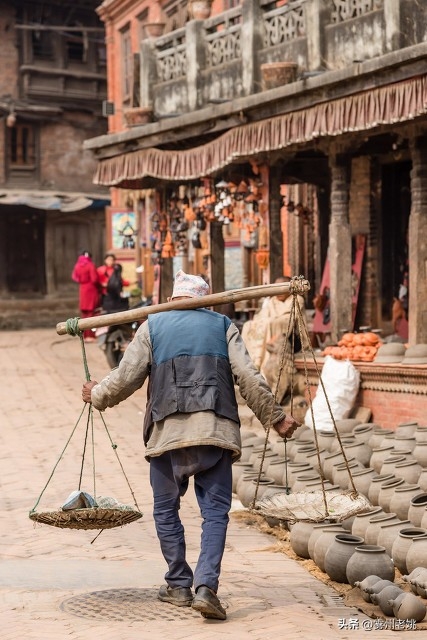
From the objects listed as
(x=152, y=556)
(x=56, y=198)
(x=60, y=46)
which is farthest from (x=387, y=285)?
(x=60, y=46)

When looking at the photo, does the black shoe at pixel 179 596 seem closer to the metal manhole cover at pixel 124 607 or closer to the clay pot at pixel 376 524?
the metal manhole cover at pixel 124 607

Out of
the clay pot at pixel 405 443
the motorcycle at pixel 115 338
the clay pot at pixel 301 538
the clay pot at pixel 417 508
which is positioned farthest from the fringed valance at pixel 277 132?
the clay pot at pixel 301 538

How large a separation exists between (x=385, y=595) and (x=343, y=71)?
677cm

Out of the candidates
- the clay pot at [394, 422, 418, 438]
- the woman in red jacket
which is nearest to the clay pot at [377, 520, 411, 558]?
the clay pot at [394, 422, 418, 438]

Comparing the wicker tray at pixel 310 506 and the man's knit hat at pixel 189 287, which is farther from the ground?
the man's knit hat at pixel 189 287

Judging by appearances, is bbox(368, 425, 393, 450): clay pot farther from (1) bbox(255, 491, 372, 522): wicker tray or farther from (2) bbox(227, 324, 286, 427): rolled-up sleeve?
(2) bbox(227, 324, 286, 427): rolled-up sleeve

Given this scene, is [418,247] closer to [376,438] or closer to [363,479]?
[376,438]

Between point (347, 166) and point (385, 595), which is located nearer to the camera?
point (385, 595)

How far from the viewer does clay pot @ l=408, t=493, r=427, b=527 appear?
799 centimetres

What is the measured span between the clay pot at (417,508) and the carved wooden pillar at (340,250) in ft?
19.4

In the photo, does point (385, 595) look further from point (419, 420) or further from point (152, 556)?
point (419, 420)

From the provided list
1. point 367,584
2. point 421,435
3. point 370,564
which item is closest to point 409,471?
point 421,435

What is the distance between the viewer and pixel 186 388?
6.57 metres

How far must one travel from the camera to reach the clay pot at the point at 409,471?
909cm
